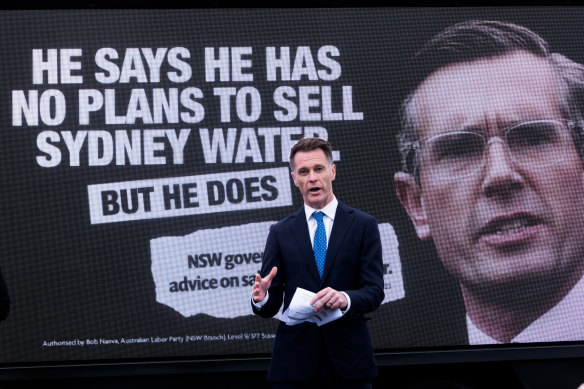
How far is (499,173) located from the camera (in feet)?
14.9

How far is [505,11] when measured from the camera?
477cm

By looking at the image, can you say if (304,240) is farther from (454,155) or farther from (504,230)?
(504,230)

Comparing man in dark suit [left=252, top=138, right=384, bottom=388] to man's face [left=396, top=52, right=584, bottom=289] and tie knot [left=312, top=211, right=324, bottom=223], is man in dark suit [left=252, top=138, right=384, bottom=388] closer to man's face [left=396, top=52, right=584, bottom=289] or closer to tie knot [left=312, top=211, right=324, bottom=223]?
tie knot [left=312, top=211, right=324, bottom=223]

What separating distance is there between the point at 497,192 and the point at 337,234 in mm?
2162

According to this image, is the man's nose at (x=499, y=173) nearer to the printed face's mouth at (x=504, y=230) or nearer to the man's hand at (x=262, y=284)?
the printed face's mouth at (x=504, y=230)

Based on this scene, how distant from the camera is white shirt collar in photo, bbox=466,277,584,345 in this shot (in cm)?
454

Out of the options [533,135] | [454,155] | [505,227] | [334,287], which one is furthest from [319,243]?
[533,135]

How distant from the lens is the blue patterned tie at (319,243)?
2.71 metres

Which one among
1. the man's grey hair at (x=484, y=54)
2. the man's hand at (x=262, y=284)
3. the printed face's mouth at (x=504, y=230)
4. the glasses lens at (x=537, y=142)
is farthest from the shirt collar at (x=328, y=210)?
the glasses lens at (x=537, y=142)

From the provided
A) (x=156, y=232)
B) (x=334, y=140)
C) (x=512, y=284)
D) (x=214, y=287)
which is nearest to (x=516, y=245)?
(x=512, y=284)

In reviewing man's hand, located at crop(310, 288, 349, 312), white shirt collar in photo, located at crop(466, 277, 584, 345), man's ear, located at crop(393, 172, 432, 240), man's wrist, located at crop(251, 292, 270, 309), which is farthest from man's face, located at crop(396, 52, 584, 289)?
man's hand, located at crop(310, 288, 349, 312)

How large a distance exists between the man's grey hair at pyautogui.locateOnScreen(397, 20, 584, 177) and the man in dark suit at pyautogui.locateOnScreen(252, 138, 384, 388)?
1.97 m

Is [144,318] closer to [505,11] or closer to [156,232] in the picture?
[156,232]

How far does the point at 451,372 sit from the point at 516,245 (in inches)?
36.1
